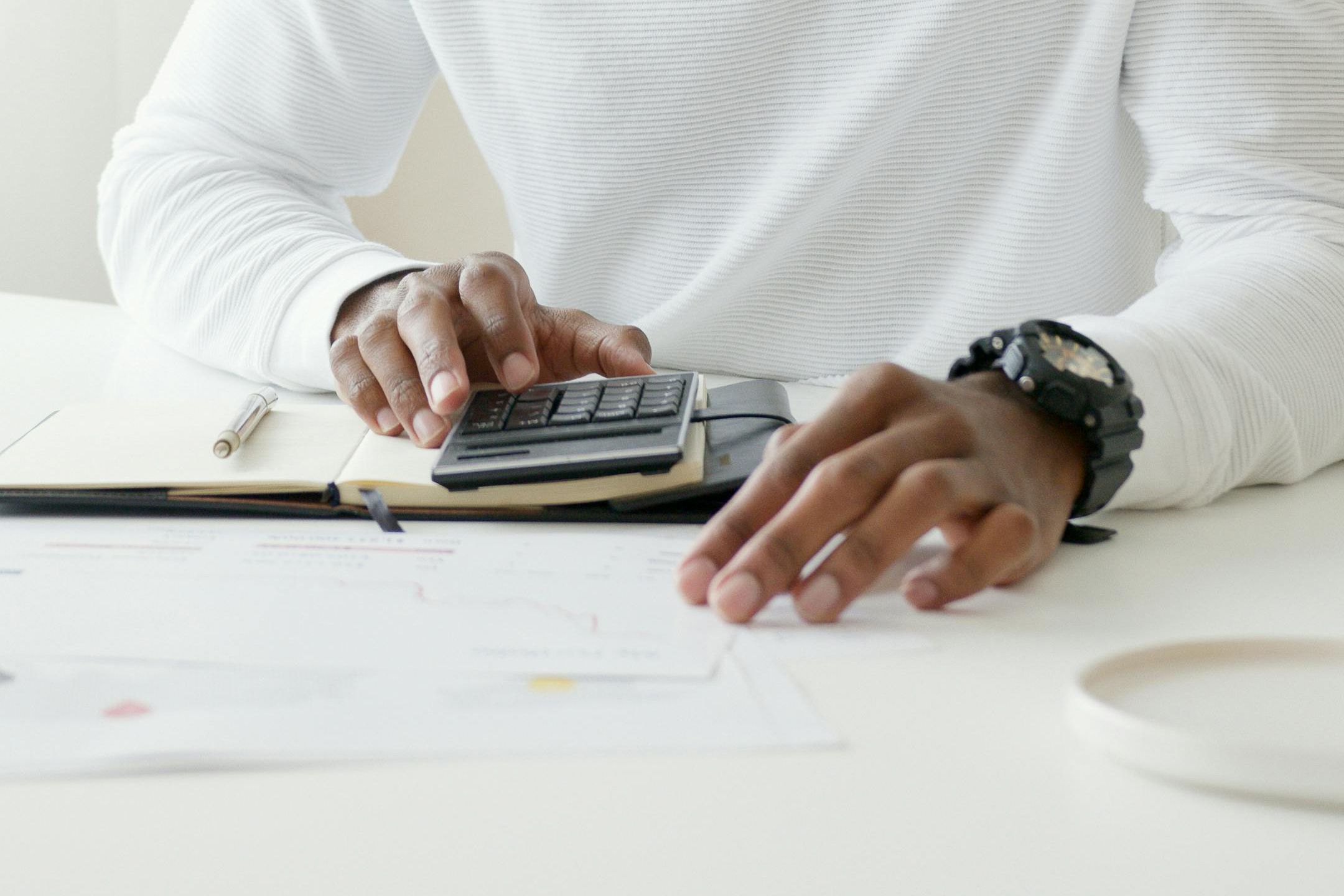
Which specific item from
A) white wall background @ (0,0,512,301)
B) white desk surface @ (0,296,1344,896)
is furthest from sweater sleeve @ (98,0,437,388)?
white wall background @ (0,0,512,301)

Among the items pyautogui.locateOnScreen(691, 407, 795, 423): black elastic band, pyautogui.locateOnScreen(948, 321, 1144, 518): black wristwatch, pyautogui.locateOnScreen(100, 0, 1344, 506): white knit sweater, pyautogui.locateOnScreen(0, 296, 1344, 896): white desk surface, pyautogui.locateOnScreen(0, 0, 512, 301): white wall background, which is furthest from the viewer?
pyautogui.locateOnScreen(0, 0, 512, 301): white wall background

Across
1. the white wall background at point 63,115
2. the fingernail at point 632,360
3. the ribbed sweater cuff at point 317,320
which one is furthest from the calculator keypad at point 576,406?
the white wall background at point 63,115

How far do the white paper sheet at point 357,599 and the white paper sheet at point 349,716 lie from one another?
1cm

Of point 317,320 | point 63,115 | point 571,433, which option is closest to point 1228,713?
point 571,433

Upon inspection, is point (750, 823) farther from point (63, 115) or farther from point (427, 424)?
point (63, 115)

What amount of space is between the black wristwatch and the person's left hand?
0.08 ft

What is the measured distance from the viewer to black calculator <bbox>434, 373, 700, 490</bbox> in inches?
23.2

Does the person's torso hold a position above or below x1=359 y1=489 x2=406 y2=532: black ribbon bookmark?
above

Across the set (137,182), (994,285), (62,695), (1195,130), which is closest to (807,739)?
(62,695)

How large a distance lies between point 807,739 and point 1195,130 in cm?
63

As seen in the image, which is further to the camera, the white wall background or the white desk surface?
the white wall background

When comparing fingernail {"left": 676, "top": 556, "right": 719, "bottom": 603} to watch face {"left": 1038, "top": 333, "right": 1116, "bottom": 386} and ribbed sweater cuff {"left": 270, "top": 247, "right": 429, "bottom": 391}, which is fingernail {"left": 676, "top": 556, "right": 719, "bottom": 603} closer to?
watch face {"left": 1038, "top": 333, "right": 1116, "bottom": 386}

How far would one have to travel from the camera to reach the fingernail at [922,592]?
1.58 ft

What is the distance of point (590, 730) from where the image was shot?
0.37 metres
